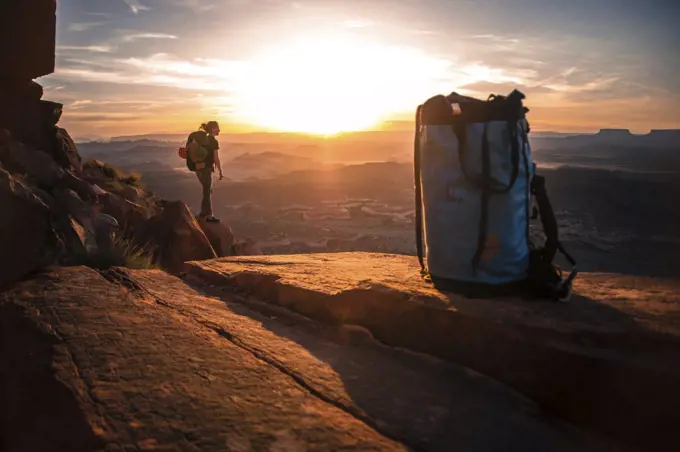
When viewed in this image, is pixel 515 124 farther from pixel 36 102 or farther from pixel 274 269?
pixel 36 102

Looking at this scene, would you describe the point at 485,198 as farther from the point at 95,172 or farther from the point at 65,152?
the point at 95,172

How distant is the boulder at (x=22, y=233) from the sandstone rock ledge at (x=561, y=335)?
1.89m

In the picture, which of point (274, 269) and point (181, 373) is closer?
point (181, 373)

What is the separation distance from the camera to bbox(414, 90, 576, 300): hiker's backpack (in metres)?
2.93

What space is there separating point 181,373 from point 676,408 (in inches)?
80.4

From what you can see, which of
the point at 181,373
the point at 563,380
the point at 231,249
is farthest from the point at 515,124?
the point at 231,249

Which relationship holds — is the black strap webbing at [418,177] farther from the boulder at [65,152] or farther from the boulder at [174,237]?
the boulder at [65,152]

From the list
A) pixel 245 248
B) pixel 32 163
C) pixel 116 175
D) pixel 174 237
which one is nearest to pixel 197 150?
pixel 174 237

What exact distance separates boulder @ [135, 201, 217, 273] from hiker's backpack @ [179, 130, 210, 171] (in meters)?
0.80

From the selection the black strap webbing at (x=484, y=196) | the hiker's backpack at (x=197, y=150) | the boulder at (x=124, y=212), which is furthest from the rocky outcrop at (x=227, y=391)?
the hiker's backpack at (x=197, y=150)

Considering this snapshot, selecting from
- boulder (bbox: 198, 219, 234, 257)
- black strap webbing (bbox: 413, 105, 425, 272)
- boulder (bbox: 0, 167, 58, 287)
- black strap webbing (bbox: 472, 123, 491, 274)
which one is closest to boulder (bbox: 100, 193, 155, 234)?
boulder (bbox: 198, 219, 234, 257)

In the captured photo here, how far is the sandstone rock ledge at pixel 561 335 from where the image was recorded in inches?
83.0

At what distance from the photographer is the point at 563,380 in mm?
2309

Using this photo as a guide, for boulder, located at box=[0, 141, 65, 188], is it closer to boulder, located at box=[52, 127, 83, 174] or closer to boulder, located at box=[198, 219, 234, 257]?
boulder, located at box=[52, 127, 83, 174]
